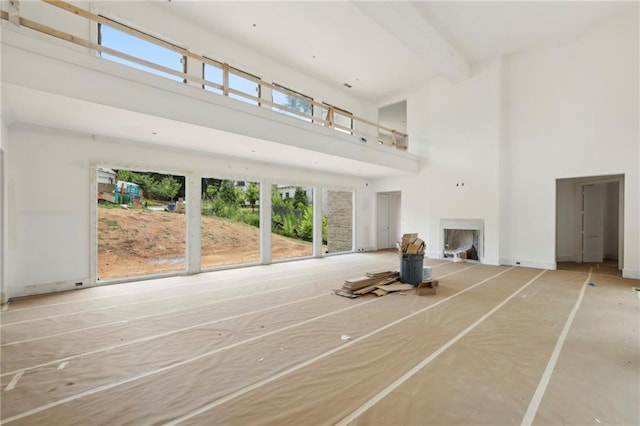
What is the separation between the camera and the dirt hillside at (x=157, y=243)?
288 inches

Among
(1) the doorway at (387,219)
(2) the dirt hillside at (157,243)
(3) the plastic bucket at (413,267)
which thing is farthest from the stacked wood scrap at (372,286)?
(1) the doorway at (387,219)

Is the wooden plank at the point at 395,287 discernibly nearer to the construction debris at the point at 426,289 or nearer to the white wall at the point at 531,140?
the construction debris at the point at 426,289

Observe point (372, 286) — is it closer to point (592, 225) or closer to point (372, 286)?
point (372, 286)

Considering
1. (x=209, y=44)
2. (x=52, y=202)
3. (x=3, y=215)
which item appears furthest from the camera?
(x=209, y=44)

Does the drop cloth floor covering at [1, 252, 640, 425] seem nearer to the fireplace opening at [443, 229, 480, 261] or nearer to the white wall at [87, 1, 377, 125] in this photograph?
the fireplace opening at [443, 229, 480, 261]

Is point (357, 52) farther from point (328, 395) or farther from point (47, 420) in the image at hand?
point (47, 420)

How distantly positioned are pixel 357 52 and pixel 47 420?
31.0 ft

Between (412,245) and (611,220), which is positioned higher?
(611,220)

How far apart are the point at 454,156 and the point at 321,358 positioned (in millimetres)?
8454

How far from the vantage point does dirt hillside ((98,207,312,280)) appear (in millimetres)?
7312

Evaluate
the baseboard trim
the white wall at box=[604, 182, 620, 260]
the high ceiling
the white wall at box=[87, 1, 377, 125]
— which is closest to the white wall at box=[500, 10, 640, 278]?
the baseboard trim

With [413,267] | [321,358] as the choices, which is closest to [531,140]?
[413,267]

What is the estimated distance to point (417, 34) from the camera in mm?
6949

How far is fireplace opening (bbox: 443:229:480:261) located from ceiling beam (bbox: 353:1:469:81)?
4834 mm
